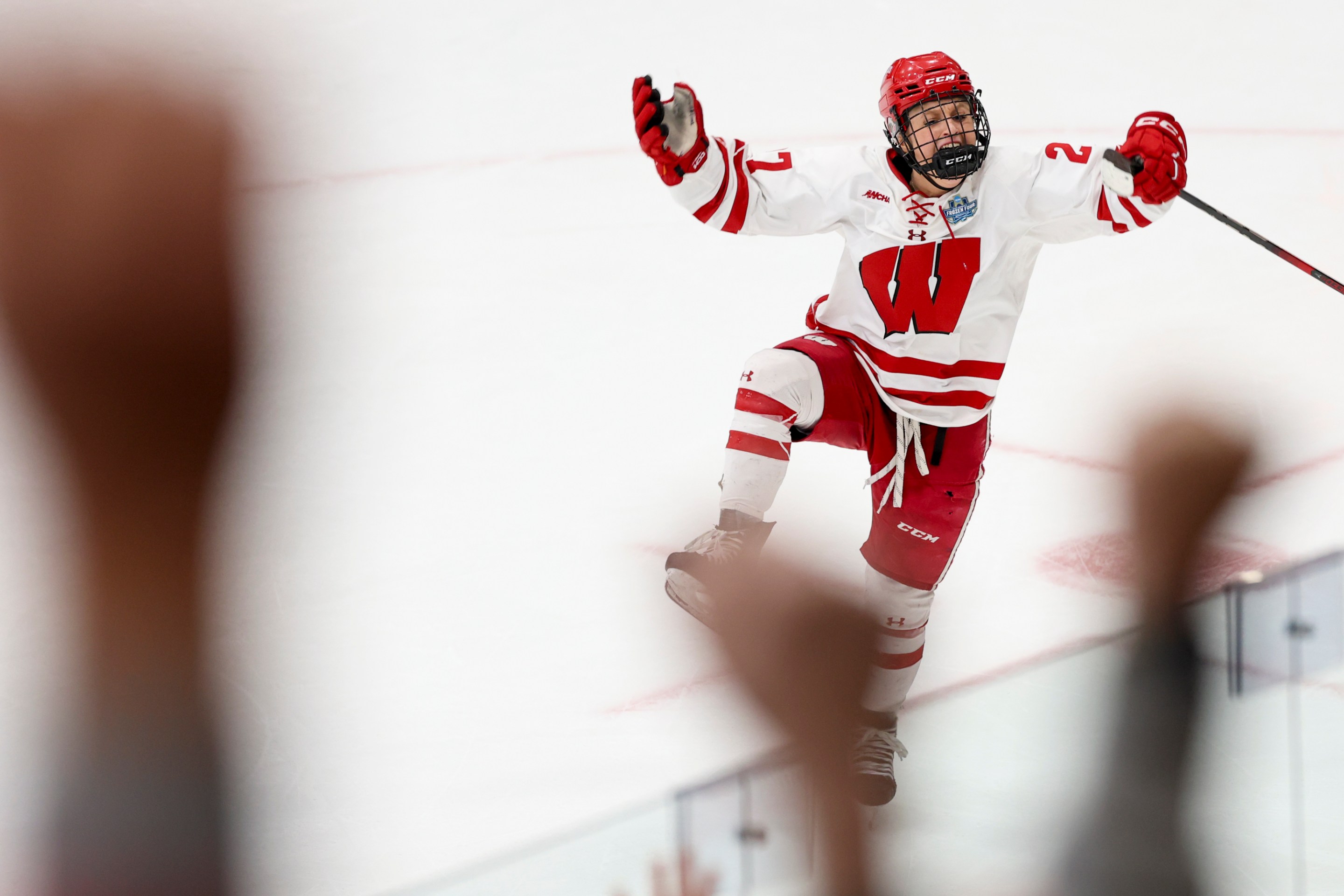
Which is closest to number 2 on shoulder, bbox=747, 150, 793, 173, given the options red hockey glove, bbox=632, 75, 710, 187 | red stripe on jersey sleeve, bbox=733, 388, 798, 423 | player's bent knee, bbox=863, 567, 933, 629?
red hockey glove, bbox=632, 75, 710, 187

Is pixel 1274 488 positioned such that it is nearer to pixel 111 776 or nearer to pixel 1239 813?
pixel 1239 813

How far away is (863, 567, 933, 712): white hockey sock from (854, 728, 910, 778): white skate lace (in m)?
0.06

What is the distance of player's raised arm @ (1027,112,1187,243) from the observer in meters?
2.05

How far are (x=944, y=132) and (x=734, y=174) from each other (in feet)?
1.31

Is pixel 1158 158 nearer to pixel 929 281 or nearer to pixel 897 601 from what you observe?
pixel 929 281

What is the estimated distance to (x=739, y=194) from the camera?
7.23 ft

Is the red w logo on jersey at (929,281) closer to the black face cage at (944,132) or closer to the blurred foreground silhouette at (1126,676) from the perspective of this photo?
the black face cage at (944,132)

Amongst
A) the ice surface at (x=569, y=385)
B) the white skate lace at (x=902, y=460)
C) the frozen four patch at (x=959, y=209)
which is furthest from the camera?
the ice surface at (x=569, y=385)

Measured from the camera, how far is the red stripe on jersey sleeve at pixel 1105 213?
2.16m

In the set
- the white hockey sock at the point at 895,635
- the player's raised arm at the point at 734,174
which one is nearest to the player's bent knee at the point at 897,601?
the white hockey sock at the point at 895,635

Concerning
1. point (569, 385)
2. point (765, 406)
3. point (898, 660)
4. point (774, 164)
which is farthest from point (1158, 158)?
point (569, 385)

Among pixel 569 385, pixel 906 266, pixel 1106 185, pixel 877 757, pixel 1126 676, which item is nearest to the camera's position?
pixel 1106 185

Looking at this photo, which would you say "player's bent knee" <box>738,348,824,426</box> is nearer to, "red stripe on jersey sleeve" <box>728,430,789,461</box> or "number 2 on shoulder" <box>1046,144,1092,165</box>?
"red stripe on jersey sleeve" <box>728,430,789,461</box>

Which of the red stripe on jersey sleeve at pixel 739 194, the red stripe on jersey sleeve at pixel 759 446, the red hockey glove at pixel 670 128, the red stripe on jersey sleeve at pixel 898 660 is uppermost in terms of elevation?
the red hockey glove at pixel 670 128
